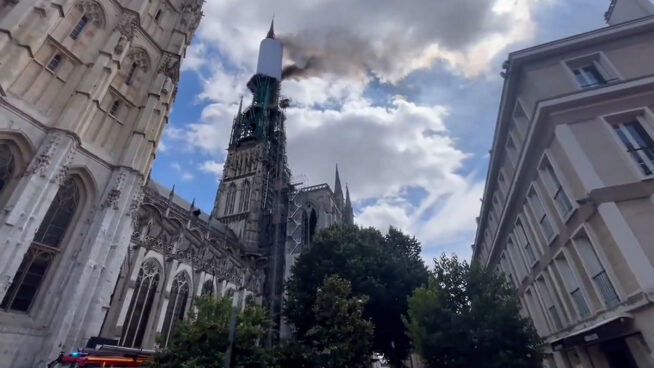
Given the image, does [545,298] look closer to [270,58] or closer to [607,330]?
Result: [607,330]

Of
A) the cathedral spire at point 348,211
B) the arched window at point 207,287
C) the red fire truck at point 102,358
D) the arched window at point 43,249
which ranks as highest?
the cathedral spire at point 348,211

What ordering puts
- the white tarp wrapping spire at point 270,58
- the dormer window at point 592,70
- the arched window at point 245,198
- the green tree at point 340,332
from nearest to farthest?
1. the dormer window at point 592,70
2. the green tree at point 340,332
3. the arched window at point 245,198
4. the white tarp wrapping spire at point 270,58

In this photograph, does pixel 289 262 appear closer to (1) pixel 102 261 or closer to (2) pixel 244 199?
(2) pixel 244 199

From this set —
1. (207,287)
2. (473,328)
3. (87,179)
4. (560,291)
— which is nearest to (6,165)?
(87,179)

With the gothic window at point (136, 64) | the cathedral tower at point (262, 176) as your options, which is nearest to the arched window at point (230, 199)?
the cathedral tower at point (262, 176)

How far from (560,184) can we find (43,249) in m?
22.0

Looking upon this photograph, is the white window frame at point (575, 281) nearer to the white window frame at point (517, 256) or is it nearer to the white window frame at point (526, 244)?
the white window frame at point (526, 244)

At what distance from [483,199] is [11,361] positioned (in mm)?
27918

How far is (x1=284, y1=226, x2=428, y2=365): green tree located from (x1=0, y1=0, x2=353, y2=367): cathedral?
9.01 m

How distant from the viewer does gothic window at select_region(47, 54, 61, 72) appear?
1612 centimetres

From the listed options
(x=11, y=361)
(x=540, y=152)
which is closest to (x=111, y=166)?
(x=11, y=361)

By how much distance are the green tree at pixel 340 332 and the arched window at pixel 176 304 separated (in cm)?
1478

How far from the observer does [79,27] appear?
1794 cm

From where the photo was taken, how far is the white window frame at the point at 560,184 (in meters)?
11.3
